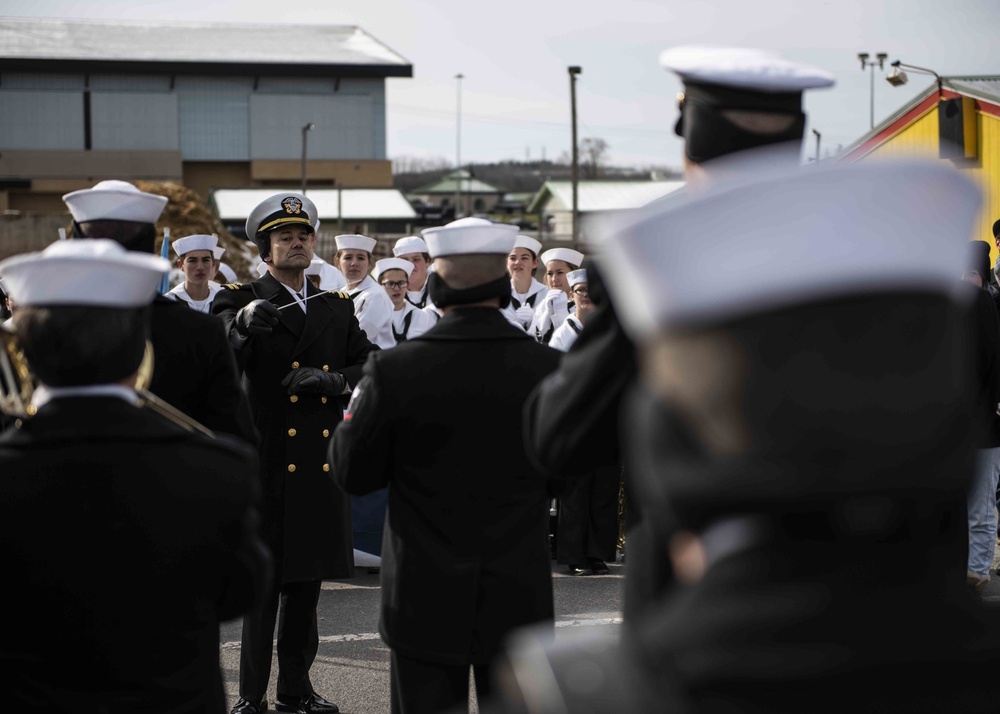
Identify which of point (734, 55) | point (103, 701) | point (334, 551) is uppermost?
point (734, 55)

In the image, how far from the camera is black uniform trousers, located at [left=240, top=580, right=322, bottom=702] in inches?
200

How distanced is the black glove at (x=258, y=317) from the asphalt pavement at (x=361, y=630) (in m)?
1.62

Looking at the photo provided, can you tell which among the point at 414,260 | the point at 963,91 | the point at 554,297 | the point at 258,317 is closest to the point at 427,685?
the point at 258,317

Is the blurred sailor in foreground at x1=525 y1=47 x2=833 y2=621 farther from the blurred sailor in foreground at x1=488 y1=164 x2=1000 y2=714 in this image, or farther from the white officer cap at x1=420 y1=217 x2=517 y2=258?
the white officer cap at x1=420 y1=217 x2=517 y2=258

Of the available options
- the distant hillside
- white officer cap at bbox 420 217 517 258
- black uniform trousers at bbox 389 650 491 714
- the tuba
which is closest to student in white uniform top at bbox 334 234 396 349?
white officer cap at bbox 420 217 517 258

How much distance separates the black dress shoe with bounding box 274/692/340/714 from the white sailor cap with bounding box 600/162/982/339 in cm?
406

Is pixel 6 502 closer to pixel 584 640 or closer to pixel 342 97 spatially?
pixel 584 640

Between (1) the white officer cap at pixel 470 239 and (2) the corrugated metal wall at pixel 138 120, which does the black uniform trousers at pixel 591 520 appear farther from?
(2) the corrugated metal wall at pixel 138 120

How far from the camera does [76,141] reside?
6425cm

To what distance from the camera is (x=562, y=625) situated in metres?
6.57

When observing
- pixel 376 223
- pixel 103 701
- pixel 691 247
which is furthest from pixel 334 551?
pixel 376 223

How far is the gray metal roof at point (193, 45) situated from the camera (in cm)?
6500

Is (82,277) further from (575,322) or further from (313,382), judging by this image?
(575,322)

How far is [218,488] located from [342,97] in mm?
66634
